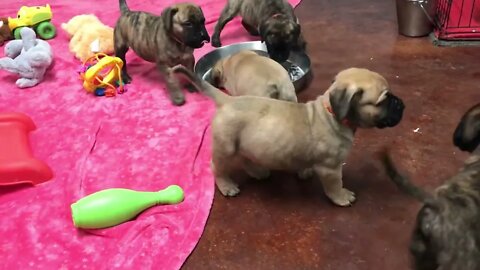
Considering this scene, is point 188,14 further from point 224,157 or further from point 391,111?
point 391,111

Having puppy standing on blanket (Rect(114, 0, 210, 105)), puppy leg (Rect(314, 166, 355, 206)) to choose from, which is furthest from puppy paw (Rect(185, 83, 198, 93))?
puppy leg (Rect(314, 166, 355, 206))

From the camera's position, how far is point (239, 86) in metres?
2.56

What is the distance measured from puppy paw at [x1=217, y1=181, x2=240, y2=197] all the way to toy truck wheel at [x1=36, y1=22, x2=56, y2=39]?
2107 mm

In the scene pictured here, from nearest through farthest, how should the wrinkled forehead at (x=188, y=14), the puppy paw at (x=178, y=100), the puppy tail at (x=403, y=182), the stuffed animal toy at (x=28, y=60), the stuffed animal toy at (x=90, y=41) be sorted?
the puppy tail at (x=403, y=182), the wrinkled forehead at (x=188, y=14), the puppy paw at (x=178, y=100), the stuffed animal toy at (x=28, y=60), the stuffed animal toy at (x=90, y=41)

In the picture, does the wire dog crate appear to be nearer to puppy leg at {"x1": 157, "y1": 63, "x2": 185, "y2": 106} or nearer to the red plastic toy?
puppy leg at {"x1": 157, "y1": 63, "x2": 185, "y2": 106}

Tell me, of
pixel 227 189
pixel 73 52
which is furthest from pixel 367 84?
pixel 73 52

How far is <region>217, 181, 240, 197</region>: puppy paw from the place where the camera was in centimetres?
227

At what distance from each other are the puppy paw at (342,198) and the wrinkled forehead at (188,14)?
1.21m

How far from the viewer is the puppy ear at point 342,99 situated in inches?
74.4

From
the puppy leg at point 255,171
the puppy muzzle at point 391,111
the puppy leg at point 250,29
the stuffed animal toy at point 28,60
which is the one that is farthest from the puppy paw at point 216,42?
the puppy muzzle at point 391,111

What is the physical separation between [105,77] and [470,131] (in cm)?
210

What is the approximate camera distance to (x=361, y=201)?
2201mm

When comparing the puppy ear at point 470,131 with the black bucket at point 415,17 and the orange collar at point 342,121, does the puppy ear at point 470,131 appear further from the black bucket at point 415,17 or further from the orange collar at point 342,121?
the black bucket at point 415,17

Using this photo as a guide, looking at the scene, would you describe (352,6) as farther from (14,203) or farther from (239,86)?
(14,203)
